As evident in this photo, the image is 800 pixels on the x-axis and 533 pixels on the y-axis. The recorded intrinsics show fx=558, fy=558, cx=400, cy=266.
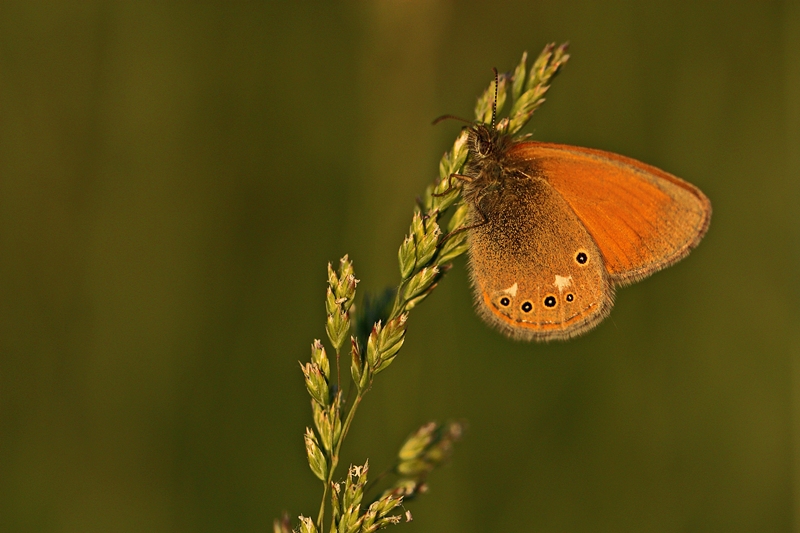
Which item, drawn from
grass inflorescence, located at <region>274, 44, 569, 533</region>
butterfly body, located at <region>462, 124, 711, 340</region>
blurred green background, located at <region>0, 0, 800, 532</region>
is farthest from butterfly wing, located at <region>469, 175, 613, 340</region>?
blurred green background, located at <region>0, 0, 800, 532</region>

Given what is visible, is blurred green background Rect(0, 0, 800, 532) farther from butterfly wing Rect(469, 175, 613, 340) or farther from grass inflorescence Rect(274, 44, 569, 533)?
grass inflorescence Rect(274, 44, 569, 533)

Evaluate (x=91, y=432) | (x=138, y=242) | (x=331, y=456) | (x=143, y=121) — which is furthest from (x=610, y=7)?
(x=91, y=432)

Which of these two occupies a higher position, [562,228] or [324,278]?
[562,228]

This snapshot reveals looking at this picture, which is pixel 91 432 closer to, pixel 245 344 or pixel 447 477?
pixel 245 344

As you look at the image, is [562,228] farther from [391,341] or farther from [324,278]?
[324,278]

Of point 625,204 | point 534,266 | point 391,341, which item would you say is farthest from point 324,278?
point 391,341

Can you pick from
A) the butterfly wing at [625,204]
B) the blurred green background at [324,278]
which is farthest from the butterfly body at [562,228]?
the blurred green background at [324,278]

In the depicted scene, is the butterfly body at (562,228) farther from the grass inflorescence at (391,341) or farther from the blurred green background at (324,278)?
the blurred green background at (324,278)
